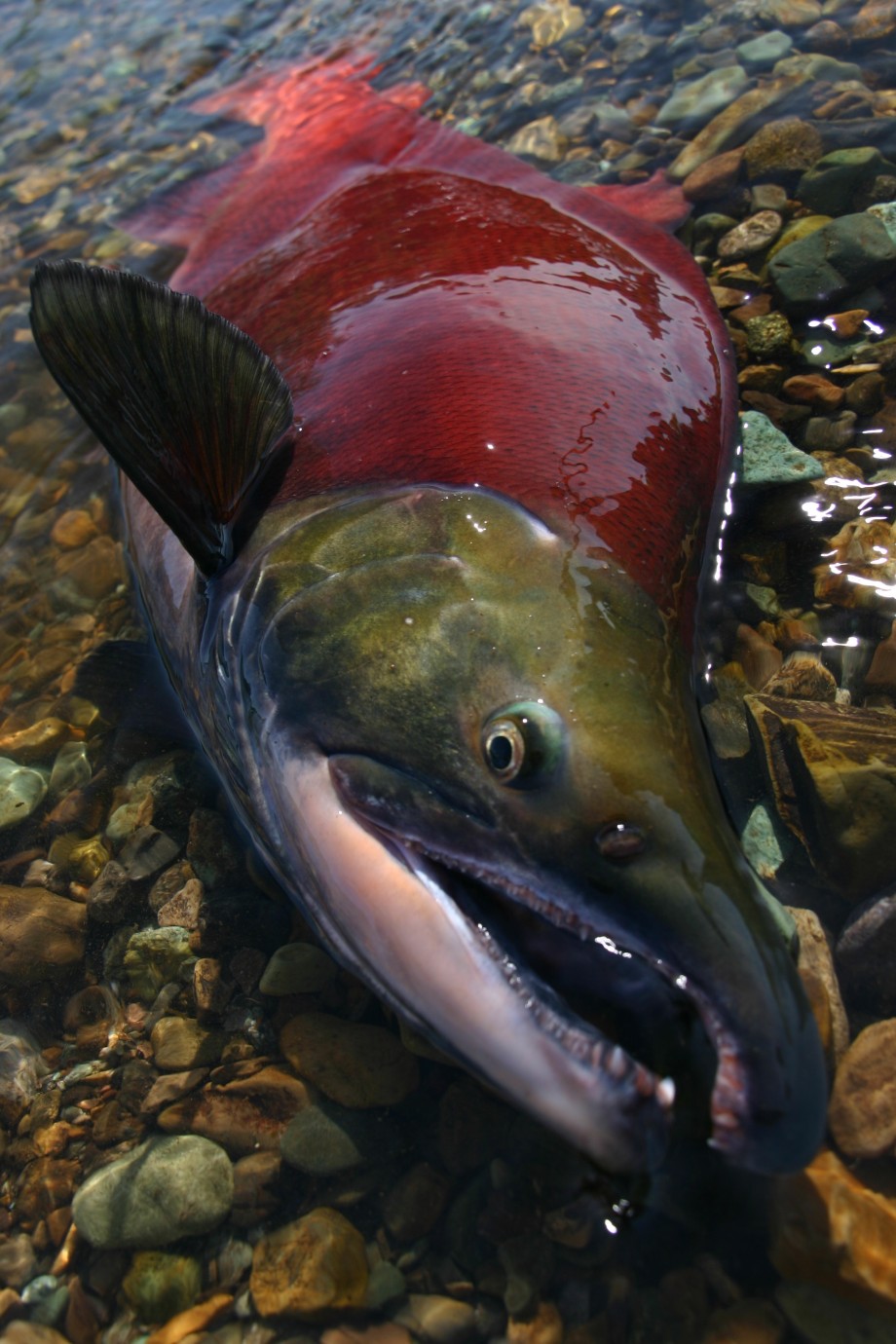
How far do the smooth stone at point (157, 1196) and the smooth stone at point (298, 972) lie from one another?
418 millimetres

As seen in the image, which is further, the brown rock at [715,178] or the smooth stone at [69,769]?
the brown rock at [715,178]

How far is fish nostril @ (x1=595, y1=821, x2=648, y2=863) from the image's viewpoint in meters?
1.74

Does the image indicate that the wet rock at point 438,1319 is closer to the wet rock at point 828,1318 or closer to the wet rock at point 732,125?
the wet rock at point 828,1318

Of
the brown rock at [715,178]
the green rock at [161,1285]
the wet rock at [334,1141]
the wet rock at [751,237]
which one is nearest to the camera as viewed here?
the green rock at [161,1285]

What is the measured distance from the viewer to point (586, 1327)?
2016 mm

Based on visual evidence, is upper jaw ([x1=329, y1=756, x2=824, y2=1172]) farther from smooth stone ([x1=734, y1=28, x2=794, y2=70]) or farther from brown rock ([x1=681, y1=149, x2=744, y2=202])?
smooth stone ([x1=734, y1=28, x2=794, y2=70])

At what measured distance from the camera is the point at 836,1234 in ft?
6.32

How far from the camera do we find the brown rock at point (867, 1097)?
2.06 m

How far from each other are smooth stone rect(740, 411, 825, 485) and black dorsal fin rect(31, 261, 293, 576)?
5.39ft

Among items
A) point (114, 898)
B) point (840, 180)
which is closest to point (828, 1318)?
point (114, 898)

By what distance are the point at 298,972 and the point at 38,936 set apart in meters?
0.91

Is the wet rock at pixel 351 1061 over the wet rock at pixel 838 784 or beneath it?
beneath

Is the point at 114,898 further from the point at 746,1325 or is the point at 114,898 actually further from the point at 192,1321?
the point at 746,1325

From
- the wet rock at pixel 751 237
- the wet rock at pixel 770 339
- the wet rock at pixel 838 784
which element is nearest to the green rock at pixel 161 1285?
the wet rock at pixel 838 784
